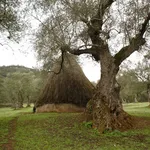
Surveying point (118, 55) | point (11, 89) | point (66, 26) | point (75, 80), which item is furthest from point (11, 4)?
point (11, 89)

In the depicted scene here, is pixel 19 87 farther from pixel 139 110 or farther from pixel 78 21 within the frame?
pixel 78 21

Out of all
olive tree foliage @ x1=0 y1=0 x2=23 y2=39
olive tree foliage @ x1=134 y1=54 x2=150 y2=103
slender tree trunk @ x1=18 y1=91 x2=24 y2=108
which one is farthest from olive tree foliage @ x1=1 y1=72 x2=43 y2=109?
olive tree foliage @ x1=0 y1=0 x2=23 y2=39

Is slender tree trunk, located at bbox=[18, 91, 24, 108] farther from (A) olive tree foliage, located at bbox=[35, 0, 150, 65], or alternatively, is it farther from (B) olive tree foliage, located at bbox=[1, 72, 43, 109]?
(A) olive tree foliage, located at bbox=[35, 0, 150, 65]

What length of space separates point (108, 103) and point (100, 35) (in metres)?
4.99

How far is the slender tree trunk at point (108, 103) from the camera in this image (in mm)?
15320

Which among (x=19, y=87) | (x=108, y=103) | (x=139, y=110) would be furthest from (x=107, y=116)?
(x=19, y=87)

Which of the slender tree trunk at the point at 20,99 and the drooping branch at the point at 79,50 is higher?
the drooping branch at the point at 79,50

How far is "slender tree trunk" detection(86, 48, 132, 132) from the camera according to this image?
15320 millimetres

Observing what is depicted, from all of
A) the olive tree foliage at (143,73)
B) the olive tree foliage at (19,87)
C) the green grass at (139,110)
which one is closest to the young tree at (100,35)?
the green grass at (139,110)

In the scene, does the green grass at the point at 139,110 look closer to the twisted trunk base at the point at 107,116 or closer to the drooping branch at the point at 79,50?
the twisted trunk base at the point at 107,116

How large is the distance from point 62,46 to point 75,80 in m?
14.0

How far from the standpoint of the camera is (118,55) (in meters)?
17.1

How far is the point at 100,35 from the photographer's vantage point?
17.1 metres

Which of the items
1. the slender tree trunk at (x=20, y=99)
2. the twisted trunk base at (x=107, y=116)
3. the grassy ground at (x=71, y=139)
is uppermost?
the slender tree trunk at (x=20, y=99)
